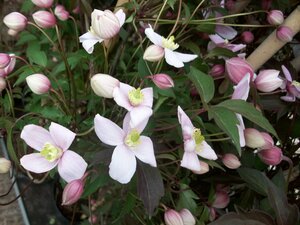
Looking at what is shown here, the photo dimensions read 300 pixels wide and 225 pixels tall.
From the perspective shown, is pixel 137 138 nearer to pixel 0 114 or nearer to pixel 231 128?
pixel 231 128

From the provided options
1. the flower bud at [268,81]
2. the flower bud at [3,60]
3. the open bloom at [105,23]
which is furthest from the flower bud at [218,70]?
the flower bud at [3,60]

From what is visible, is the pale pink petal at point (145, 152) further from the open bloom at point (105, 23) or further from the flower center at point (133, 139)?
the open bloom at point (105, 23)

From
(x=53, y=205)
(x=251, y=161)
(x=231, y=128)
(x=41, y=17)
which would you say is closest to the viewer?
(x=231, y=128)

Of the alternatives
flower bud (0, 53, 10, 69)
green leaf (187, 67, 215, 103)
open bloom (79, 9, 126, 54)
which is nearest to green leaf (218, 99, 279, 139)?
green leaf (187, 67, 215, 103)

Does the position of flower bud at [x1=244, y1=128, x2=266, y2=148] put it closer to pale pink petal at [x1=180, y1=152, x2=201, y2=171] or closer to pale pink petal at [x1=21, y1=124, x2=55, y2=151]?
pale pink petal at [x1=180, y1=152, x2=201, y2=171]

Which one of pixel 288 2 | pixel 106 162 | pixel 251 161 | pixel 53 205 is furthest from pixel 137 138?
pixel 53 205
